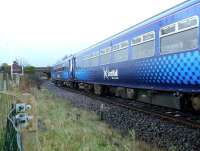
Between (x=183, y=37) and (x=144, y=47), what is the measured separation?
11.1 feet

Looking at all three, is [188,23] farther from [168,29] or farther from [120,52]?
[120,52]

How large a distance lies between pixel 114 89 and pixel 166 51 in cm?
928

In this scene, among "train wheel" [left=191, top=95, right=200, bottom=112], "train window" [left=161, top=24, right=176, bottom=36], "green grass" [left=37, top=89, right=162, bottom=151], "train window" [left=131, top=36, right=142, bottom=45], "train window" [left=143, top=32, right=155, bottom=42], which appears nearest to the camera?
"green grass" [left=37, top=89, right=162, bottom=151]

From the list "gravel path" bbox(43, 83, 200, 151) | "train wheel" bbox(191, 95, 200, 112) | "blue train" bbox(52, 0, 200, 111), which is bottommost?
"gravel path" bbox(43, 83, 200, 151)

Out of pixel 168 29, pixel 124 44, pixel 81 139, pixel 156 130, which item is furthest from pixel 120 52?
pixel 81 139

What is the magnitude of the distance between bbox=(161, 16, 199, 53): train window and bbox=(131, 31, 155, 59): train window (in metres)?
1.12

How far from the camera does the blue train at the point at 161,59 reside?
1149cm

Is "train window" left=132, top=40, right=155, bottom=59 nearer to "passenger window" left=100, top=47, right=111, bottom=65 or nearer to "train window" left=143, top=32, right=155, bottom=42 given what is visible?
"train window" left=143, top=32, right=155, bottom=42

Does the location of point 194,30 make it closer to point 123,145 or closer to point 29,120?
point 123,145

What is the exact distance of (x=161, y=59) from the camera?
526 inches

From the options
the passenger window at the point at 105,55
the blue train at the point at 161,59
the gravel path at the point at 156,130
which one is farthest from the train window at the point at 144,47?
the passenger window at the point at 105,55

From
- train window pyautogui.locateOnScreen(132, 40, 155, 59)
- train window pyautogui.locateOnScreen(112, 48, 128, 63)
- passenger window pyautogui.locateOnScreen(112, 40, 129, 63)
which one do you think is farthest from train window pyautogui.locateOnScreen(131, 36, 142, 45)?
train window pyautogui.locateOnScreen(112, 48, 128, 63)

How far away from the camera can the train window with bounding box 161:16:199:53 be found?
11320 mm

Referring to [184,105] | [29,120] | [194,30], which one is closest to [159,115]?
[184,105]
